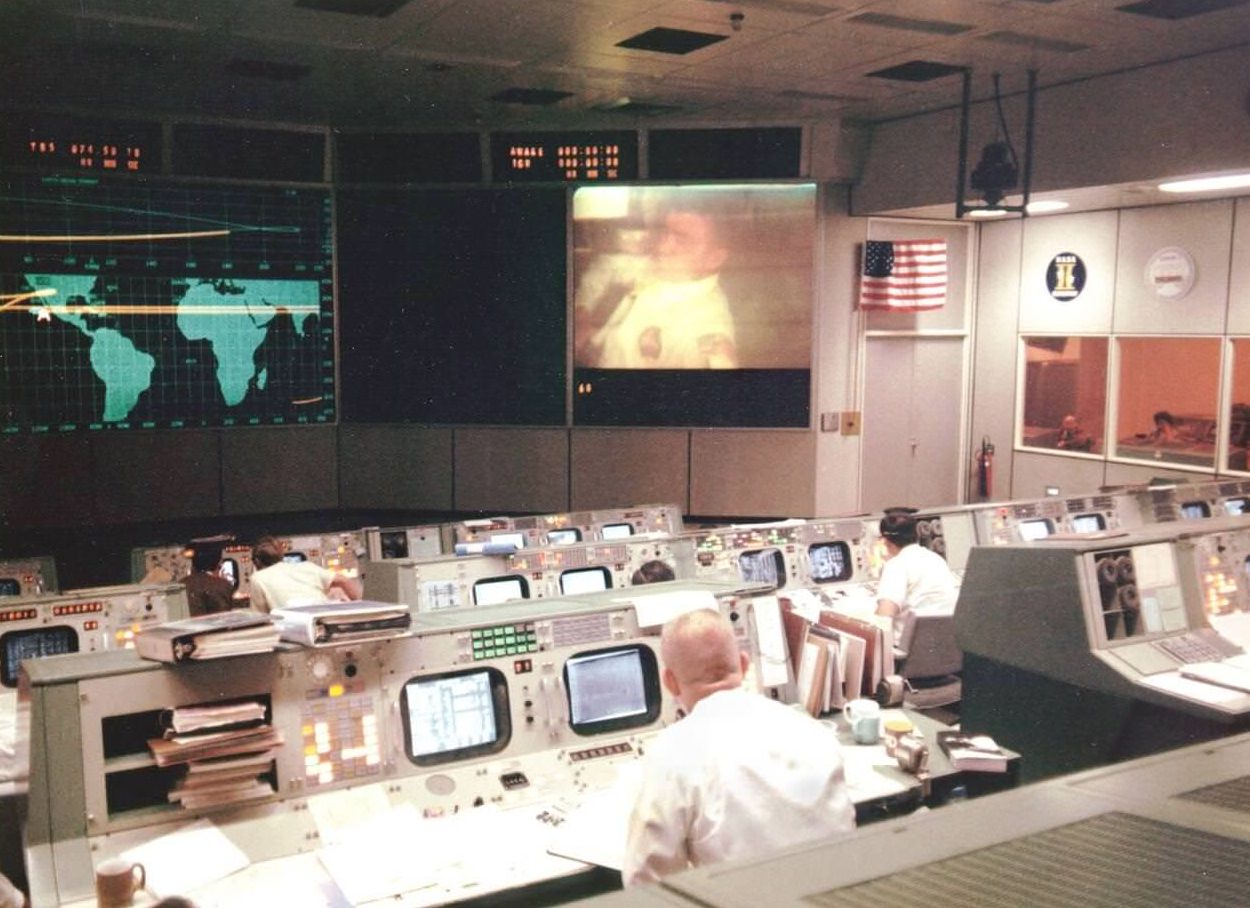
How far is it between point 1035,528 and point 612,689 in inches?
156

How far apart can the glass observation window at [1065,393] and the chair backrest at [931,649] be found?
5.36m

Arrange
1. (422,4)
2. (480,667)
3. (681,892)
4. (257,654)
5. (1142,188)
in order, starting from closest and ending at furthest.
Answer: (681,892), (257,654), (480,667), (422,4), (1142,188)

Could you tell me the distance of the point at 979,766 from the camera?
10.2 feet

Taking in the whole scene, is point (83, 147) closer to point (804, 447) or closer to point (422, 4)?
point (422, 4)

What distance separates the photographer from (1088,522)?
669 centimetres

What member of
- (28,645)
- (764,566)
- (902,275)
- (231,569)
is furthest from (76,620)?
(902,275)

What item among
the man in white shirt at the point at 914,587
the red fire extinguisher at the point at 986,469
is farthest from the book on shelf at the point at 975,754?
the red fire extinguisher at the point at 986,469

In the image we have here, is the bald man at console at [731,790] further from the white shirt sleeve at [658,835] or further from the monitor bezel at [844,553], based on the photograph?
the monitor bezel at [844,553]

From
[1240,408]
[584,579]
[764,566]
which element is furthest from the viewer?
[1240,408]

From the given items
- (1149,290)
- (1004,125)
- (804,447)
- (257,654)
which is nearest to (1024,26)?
(1004,125)

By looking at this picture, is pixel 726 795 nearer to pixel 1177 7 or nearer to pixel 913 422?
pixel 1177 7

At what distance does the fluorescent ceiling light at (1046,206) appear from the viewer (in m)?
8.87

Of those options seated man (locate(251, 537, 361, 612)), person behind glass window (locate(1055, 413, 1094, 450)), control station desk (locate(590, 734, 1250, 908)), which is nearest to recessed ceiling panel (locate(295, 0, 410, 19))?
seated man (locate(251, 537, 361, 612))

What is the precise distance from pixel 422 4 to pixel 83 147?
396 centimetres
